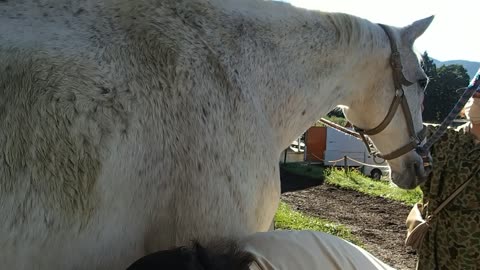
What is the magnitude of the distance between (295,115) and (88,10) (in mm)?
1214

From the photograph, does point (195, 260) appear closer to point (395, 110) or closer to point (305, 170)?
point (395, 110)

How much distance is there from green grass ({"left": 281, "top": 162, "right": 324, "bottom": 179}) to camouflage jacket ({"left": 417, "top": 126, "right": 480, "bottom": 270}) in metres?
13.0

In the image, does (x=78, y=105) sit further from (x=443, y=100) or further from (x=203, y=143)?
(x=443, y=100)

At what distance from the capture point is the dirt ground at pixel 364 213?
24.6ft

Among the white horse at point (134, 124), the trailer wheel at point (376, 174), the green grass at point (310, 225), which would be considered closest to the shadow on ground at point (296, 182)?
the trailer wheel at point (376, 174)

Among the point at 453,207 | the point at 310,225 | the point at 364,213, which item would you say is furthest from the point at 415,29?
the point at 364,213

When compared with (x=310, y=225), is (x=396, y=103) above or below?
above

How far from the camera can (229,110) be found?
6.79 feet

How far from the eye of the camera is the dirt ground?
750 cm

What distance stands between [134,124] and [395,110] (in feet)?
6.57

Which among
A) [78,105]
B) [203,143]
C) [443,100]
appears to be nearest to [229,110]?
[203,143]

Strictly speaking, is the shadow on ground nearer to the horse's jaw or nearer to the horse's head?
the horse's jaw

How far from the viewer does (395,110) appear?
319 centimetres

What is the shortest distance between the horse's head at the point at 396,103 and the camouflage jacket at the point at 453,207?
0.14m
